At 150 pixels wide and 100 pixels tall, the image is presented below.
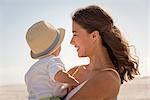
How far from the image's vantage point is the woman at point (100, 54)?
2051 millimetres

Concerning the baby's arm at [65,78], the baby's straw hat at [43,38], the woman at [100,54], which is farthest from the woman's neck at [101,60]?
the baby's straw hat at [43,38]

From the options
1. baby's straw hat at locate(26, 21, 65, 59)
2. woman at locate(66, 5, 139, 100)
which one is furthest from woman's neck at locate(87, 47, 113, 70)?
baby's straw hat at locate(26, 21, 65, 59)

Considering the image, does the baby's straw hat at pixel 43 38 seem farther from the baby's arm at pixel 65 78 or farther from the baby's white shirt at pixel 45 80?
the baby's arm at pixel 65 78

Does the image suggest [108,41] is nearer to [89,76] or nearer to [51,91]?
[89,76]

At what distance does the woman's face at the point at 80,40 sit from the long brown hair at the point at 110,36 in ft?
0.07

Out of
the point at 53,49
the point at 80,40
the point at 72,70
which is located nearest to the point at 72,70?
the point at 72,70

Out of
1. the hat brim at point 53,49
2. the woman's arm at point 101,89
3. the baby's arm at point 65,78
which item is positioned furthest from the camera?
the hat brim at point 53,49

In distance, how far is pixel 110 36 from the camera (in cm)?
212

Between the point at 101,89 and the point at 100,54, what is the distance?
201 millimetres

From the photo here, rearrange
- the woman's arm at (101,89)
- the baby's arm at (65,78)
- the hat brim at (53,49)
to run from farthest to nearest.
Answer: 1. the hat brim at (53,49)
2. the baby's arm at (65,78)
3. the woman's arm at (101,89)

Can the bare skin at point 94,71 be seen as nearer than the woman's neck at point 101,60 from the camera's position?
Yes

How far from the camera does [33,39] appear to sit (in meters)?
2.41

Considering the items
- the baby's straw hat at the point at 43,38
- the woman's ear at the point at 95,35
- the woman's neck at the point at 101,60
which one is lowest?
the woman's neck at the point at 101,60

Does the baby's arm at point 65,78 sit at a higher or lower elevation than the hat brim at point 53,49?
lower
